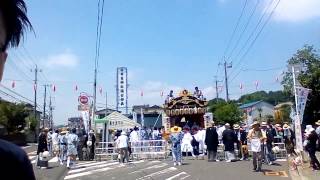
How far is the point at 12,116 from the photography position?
63.0m

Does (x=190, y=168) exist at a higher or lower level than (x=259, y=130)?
lower

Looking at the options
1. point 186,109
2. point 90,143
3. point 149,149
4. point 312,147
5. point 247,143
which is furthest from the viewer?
point 186,109

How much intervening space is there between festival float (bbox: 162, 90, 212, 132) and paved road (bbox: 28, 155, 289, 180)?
15.0 m

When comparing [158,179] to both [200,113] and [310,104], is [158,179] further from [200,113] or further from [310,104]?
[200,113]

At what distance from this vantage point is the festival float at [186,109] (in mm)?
37406

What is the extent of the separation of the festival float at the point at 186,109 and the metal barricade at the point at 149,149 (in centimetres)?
959

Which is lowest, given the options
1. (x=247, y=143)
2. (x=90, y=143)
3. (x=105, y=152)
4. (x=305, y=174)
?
(x=305, y=174)

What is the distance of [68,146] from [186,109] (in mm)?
16834

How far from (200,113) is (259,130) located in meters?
18.5

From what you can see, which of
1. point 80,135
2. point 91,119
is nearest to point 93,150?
point 80,135

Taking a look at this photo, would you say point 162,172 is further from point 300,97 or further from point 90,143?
point 90,143

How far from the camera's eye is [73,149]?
850 inches

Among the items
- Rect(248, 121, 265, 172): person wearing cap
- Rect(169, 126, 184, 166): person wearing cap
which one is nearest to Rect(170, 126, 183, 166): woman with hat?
Rect(169, 126, 184, 166): person wearing cap

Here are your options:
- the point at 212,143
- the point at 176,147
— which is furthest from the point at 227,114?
the point at 176,147
